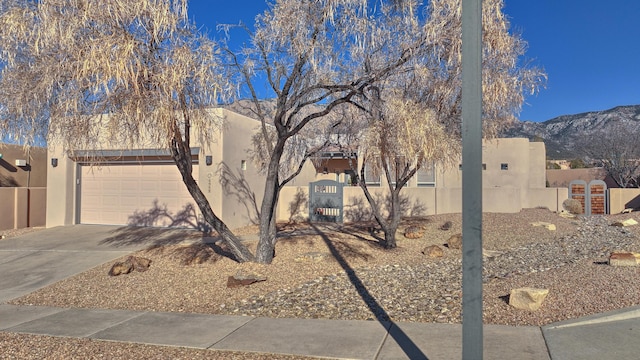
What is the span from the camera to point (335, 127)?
1341 cm

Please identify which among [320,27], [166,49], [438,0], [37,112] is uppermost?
[438,0]

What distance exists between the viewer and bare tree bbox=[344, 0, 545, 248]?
952cm

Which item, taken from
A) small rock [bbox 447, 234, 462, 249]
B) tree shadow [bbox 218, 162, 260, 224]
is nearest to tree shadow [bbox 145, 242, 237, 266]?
tree shadow [bbox 218, 162, 260, 224]

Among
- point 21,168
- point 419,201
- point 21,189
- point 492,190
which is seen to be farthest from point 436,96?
point 21,168

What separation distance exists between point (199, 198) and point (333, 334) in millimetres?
4641

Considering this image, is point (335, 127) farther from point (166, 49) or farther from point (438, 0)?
point (166, 49)

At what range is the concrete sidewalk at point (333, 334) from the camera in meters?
5.44

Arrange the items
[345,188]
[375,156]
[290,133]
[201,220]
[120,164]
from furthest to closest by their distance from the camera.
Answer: [345,188] < [120,164] < [201,220] < [375,156] < [290,133]

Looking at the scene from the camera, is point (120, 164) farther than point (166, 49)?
Yes

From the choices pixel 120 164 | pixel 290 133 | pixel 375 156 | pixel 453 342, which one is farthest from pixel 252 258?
pixel 120 164

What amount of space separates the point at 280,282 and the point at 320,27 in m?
5.00

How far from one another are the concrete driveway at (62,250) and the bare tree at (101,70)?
355 centimetres

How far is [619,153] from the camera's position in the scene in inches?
1614

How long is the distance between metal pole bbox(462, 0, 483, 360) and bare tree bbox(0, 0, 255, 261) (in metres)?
5.42
